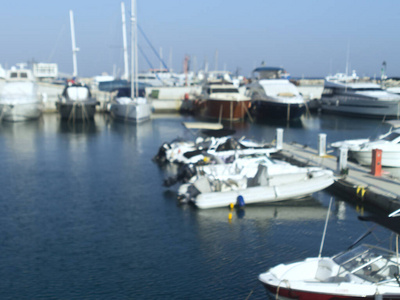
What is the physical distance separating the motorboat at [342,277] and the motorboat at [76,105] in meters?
45.1

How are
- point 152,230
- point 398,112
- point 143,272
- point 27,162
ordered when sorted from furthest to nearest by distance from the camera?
1. point 398,112
2. point 27,162
3. point 152,230
4. point 143,272

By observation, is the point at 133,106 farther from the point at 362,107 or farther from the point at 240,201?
the point at 240,201

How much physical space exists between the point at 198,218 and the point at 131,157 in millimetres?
14393

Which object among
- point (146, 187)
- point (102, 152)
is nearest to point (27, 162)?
point (102, 152)

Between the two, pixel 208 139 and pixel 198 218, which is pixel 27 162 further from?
pixel 198 218

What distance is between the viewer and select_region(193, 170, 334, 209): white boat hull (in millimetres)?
17953

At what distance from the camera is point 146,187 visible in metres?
22.5

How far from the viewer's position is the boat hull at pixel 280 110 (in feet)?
168

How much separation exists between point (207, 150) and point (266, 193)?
712 cm

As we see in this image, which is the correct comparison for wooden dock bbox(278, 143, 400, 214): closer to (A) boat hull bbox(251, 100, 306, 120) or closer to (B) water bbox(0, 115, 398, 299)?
(B) water bbox(0, 115, 398, 299)

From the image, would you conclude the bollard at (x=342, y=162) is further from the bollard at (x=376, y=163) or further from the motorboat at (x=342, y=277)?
the motorboat at (x=342, y=277)

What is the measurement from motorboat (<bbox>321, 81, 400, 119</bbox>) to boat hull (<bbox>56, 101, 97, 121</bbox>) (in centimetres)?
3047

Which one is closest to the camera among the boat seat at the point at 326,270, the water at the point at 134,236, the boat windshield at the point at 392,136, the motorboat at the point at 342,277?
the motorboat at the point at 342,277

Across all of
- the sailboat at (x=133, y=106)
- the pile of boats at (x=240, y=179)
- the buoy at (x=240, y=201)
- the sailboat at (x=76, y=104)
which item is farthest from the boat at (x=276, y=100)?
the buoy at (x=240, y=201)
